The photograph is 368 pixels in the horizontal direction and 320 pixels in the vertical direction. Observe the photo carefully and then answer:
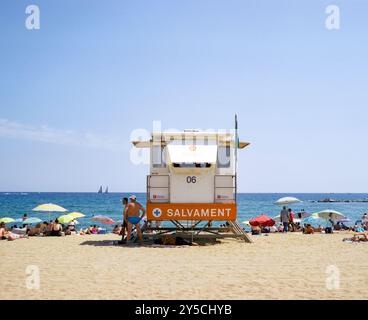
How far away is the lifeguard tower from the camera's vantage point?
54.4ft

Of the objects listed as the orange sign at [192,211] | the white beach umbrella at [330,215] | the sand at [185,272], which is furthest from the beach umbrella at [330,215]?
the orange sign at [192,211]

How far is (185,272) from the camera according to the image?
1064cm

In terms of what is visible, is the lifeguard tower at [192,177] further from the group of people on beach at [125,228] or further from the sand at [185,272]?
the sand at [185,272]

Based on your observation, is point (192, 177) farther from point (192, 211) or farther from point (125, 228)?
point (125, 228)

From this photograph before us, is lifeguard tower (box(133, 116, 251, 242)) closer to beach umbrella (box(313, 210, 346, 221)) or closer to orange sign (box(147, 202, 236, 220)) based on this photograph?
orange sign (box(147, 202, 236, 220))

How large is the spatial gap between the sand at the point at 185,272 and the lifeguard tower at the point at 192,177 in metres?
1.38

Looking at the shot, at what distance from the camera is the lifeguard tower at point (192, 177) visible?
54.4ft

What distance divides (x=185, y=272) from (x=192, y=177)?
21.3 ft

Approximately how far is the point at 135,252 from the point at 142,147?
480 centimetres
